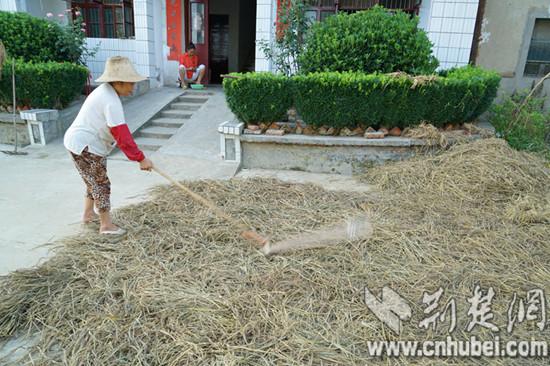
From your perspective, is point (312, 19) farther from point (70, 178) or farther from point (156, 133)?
point (70, 178)

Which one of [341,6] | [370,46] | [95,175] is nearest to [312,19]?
[341,6]

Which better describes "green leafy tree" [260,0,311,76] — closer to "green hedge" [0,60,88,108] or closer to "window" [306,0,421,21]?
"window" [306,0,421,21]

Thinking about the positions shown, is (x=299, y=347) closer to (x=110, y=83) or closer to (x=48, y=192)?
(x=110, y=83)

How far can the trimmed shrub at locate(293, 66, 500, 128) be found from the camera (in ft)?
15.0

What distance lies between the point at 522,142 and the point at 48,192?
6.42m

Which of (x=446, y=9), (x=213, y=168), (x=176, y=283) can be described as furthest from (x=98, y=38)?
(x=176, y=283)

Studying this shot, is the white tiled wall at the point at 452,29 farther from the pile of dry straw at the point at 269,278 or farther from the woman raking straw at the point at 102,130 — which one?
the woman raking straw at the point at 102,130

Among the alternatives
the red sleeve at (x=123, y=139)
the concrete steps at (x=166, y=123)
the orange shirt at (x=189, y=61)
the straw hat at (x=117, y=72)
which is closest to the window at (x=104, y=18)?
the orange shirt at (x=189, y=61)

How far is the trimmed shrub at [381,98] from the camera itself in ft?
15.0

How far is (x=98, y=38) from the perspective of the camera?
8.58m

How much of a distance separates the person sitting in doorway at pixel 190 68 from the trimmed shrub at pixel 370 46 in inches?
150

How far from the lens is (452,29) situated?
6.79 m

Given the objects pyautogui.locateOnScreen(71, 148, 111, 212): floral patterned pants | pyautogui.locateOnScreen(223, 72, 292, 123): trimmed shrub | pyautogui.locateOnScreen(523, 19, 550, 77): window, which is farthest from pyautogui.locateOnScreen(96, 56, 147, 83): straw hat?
pyautogui.locateOnScreen(523, 19, 550, 77): window

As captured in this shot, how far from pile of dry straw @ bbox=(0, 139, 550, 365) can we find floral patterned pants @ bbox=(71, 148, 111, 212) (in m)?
0.31
